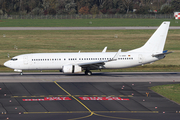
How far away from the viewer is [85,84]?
40.3 metres

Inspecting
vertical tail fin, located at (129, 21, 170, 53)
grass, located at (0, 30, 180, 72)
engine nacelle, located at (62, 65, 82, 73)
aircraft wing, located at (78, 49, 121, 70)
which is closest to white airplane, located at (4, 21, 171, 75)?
aircraft wing, located at (78, 49, 121, 70)

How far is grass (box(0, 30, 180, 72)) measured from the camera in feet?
235

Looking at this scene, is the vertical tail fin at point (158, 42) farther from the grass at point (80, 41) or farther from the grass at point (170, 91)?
the grass at point (170, 91)

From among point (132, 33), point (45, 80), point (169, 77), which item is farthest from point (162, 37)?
point (132, 33)

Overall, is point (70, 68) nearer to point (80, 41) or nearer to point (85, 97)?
point (85, 97)

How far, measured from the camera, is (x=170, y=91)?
35938 millimetres

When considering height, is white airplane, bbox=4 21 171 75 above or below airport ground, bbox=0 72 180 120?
above

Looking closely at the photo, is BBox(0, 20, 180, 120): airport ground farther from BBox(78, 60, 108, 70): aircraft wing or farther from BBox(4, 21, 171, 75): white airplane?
BBox(4, 21, 171, 75): white airplane

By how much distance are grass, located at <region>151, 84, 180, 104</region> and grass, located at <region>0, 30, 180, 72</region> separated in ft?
64.8

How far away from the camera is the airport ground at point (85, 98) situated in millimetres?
Answer: 26453

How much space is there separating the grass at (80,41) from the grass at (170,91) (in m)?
19.8

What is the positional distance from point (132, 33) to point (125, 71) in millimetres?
42892

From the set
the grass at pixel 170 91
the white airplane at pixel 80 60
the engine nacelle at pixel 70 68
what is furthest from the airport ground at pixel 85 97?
the white airplane at pixel 80 60

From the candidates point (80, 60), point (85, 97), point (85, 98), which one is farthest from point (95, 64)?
point (85, 98)
